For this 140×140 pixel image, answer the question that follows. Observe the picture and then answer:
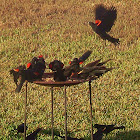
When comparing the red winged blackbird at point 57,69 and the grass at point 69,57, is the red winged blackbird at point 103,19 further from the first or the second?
the grass at point 69,57

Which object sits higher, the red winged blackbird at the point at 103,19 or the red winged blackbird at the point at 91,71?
the red winged blackbird at the point at 103,19

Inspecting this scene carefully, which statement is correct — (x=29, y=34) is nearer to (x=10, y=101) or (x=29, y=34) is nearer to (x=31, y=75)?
(x=10, y=101)

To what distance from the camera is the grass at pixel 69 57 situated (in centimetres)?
650

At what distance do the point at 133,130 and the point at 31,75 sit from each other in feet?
9.03

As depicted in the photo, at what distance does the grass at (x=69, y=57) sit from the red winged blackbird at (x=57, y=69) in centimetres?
215

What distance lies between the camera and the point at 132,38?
35.4 ft

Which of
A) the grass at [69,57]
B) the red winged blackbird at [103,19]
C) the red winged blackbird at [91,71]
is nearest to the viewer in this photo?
the red winged blackbird at [91,71]

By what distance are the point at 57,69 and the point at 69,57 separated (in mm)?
5674

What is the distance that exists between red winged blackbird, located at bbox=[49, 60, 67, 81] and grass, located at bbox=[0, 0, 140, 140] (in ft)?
7.05

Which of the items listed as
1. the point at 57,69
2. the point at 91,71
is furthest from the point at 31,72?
the point at 91,71

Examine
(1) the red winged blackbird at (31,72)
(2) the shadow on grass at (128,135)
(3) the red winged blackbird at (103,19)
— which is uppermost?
(3) the red winged blackbird at (103,19)

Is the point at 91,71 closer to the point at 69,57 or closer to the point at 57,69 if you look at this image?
the point at 57,69

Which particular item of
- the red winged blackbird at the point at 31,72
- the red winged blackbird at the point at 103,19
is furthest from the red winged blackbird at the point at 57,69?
the red winged blackbird at the point at 103,19

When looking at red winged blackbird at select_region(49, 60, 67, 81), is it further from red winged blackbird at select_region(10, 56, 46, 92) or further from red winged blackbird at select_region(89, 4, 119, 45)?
red winged blackbird at select_region(89, 4, 119, 45)
